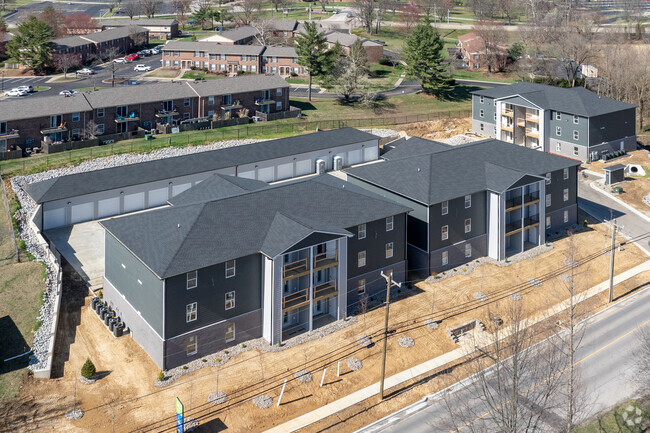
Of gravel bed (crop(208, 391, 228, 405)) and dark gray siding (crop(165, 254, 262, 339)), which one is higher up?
dark gray siding (crop(165, 254, 262, 339))

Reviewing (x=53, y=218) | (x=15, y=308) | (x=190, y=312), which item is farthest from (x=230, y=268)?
(x=53, y=218)

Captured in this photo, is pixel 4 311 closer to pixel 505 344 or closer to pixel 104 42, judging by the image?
pixel 505 344

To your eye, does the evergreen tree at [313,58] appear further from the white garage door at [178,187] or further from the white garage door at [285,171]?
the white garage door at [178,187]

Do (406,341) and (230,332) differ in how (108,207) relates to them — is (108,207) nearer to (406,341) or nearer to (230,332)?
(230,332)

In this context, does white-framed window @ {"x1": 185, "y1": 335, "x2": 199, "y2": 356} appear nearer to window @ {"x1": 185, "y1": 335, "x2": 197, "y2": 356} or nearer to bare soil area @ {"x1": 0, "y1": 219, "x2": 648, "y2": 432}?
window @ {"x1": 185, "y1": 335, "x2": 197, "y2": 356}

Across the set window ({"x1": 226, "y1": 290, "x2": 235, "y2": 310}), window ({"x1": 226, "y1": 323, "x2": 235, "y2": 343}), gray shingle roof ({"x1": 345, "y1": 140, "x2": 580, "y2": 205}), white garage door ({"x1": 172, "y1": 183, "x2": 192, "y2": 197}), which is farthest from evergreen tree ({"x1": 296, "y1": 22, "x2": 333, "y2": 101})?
window ({"x1": 226, "y1": 323, "x2": 235, "y2": 343})

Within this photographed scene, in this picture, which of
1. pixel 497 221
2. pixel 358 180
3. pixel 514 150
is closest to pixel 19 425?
pixel 358 180

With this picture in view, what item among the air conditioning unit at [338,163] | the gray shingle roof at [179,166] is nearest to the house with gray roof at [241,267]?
the gray shingle roof at [179,166]
